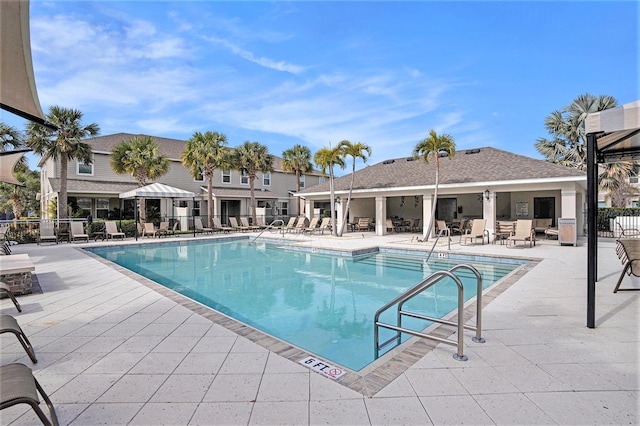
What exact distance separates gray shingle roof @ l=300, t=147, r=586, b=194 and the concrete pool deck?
11.1 meters

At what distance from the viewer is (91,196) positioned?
2241 cm

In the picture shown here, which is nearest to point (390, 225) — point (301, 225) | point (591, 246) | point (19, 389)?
point (301, 225)

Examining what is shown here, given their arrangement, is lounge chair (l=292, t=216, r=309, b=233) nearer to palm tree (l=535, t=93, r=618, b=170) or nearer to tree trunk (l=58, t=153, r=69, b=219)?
tree trunk (l=58, t=153, r=69, b=219)

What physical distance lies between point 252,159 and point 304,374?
24256 mm

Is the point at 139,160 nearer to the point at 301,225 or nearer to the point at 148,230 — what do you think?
the point at 148,230

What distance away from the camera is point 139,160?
768 inches

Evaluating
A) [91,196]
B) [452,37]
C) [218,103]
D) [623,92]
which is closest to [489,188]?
[452,37]

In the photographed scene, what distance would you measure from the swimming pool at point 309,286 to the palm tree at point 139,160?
6.16m

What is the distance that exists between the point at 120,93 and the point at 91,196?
1011cm

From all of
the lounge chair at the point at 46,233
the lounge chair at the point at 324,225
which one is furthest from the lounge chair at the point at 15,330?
the lounge chair at the point at 324,225

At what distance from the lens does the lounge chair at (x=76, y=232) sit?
1684 centimetres

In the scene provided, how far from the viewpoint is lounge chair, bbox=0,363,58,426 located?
1.93 m

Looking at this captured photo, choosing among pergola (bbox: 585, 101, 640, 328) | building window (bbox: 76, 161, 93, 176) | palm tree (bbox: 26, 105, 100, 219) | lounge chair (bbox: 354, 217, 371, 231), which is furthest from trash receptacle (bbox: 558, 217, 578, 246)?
building window (bbox: 76, 161, 93, 176)

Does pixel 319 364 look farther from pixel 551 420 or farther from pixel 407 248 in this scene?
pixel 407 248
